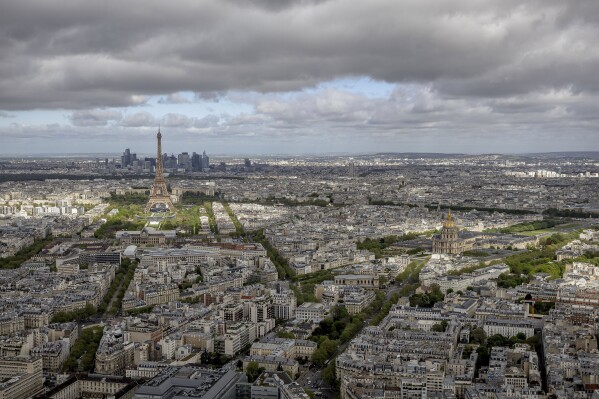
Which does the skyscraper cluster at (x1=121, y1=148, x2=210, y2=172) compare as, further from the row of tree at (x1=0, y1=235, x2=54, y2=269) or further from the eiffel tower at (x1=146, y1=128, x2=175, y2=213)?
the row of tree at (x1=0, y1=235, x2=54, y2=269)

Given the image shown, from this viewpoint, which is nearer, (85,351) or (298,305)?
(85,351)

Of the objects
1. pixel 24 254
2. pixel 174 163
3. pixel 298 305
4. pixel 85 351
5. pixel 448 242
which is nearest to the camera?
pixel 85 351

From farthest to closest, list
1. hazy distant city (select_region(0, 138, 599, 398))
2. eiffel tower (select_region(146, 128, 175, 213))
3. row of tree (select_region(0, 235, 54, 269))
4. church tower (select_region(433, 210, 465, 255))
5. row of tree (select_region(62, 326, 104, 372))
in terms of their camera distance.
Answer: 1. eiffel tower (select_region(146, 128, 175, 213))
2. church tower (select_region(433, 210, 465, 255))
3. row of tree (select_region(0, 235, 54, 269))
4. row of tree (select_region(62, 326, 104, 372))
5. hazy distant city (select_region(0, 138, 599, 398))

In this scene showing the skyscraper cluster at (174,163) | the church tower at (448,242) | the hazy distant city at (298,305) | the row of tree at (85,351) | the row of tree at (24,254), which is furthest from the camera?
the skyscraper cluster at (174,163)

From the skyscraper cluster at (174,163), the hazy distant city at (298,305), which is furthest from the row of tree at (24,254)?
the skyscraper cluster at (174,163)

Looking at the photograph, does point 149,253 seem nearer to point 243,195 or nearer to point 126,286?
point 126,286

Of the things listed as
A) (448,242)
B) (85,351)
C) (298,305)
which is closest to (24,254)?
(298,305)

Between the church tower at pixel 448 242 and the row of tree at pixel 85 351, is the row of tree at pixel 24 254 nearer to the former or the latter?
the row of tree at pixel 85 351

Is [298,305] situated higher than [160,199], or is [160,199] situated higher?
[160,199]

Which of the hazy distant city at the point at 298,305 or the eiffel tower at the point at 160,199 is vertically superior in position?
the eiffel tower at the point at 160,199

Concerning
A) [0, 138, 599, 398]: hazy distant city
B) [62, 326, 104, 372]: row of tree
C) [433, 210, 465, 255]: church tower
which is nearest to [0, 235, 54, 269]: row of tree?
[0, 138, 599, 398]: hazy distant city

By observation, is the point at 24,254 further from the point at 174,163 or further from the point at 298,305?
the point at 174,163

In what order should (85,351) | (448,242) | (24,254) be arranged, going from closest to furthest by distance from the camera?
(85,351), (24,254), (448,242)
